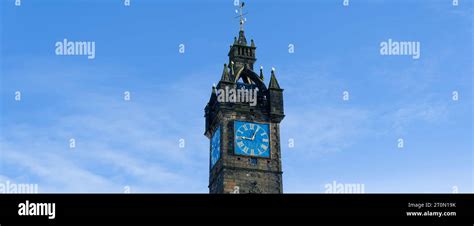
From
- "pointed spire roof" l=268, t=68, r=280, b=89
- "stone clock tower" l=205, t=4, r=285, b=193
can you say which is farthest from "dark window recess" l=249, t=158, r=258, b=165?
"pointed spire roof" l=268, t=68, r=280, b=89

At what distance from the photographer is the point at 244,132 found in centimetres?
7025

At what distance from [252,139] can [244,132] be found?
1.01 metres

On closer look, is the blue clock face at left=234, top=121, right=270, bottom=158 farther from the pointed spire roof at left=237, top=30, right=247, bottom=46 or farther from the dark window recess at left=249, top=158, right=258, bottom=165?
the pointed spire roof at left=237, top=30, right=247, bottom=46

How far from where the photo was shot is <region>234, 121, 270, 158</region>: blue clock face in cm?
6906

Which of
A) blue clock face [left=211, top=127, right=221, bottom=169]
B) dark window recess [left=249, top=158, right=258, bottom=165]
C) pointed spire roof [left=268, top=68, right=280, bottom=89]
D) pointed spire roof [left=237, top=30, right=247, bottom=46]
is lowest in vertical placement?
dark window recess [left=249, top=158, right=258, bottom=165]

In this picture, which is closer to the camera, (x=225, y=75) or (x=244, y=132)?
(x=244, y=132)

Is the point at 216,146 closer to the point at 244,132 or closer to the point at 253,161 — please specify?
the point at 244,132

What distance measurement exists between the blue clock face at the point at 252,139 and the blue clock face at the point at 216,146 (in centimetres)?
176

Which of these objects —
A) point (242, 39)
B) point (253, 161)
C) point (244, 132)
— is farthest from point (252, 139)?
point (242, 39)

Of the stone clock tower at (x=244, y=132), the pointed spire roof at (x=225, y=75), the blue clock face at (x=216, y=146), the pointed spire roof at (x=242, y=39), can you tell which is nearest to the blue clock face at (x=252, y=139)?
the stone clock tower at (x=244, y=132)
